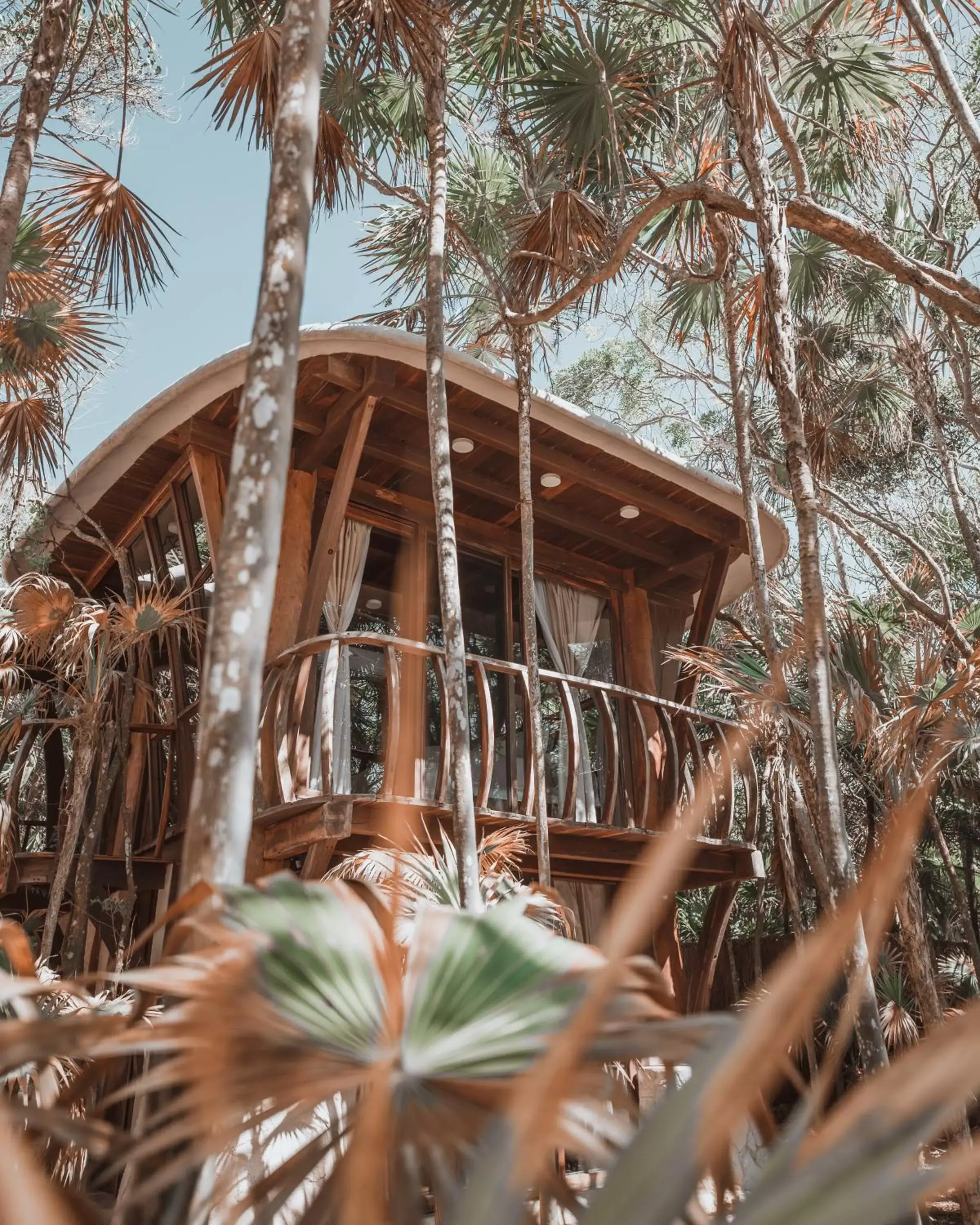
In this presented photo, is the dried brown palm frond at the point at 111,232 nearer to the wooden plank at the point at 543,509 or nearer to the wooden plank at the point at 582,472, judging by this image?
the wooden plank at the point at 582,472

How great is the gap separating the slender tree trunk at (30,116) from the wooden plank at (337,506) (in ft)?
7.55

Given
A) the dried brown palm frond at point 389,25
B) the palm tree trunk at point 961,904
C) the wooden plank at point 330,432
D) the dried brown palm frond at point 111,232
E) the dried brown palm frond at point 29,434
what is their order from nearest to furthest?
the dried brown palm frond at point 389,25 → the dried brown palm frond at point 111,232 → the wooden plank at point 330,432 → the dried brown palm frond at point 29,434 → the palm tree trunk at point 961,904

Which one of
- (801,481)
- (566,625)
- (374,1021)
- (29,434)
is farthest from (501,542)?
(374,1021)

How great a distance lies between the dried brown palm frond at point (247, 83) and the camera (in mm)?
4723

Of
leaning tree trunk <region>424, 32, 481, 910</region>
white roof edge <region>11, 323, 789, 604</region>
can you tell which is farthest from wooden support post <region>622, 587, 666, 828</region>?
leaning tree trunk <region>424, 32, 481, 910</region>

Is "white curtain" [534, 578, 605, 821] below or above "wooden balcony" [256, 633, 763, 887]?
above

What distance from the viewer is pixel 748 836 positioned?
7.36 m

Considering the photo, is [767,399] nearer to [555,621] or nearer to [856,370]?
[856,370]

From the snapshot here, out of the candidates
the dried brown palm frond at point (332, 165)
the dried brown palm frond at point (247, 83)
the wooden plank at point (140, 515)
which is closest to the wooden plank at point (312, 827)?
the wooden plank at point (140, 515)

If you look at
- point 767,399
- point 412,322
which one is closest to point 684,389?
point 767,399

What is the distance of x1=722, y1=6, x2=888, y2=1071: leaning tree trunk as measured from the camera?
3412 mm

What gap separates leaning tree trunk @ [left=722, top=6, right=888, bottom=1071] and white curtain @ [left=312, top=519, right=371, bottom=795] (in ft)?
9.47

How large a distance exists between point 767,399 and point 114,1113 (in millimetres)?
11525

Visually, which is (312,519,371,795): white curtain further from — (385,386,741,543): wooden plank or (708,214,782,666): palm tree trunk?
(708,214,782,666): palm tree trunk
